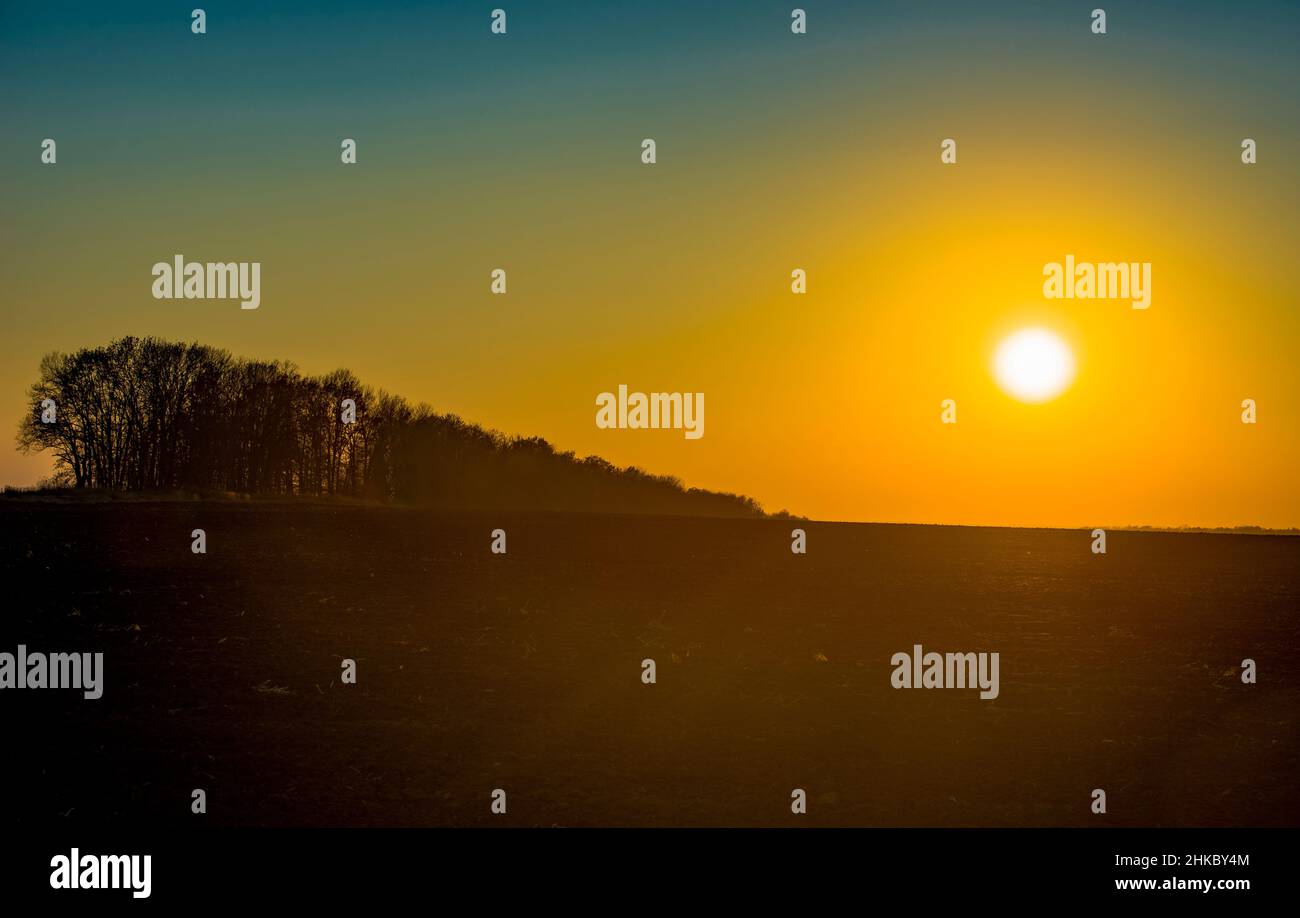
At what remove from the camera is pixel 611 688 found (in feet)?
79.2

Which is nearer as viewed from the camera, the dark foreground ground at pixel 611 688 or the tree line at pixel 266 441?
the dark foreground ground at pixel 611 688

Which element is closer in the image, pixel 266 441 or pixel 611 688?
pixel 611 688

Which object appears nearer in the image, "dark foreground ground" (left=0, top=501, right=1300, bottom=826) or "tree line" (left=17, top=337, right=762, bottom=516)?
"dark foreground ground" (left=0, top=501, right=1300, bottom=826)

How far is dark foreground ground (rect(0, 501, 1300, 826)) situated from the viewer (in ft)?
62.5

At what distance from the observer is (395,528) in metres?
41.4

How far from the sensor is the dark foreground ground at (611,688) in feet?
62.5
